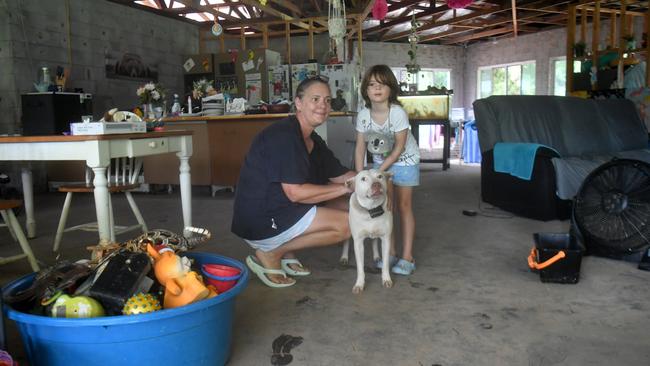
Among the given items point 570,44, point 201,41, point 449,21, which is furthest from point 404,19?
point 201,41

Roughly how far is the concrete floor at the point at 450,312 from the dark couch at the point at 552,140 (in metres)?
0.66

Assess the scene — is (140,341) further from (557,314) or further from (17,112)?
(17,112)

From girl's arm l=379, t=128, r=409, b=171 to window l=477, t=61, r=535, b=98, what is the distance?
11.7 metres

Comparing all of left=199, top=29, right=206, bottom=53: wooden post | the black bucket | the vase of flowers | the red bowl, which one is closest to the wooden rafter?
left=199, top=29, right=206, bottom=53: wooden post

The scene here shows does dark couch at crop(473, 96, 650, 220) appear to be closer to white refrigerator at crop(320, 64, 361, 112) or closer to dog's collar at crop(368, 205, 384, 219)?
dog's collar at crop(368, 205, 384, 219)

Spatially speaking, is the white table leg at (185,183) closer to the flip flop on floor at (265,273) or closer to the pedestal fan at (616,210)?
the flip flop on floor at (265,273)

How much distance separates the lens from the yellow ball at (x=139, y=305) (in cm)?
140

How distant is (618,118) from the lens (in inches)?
198

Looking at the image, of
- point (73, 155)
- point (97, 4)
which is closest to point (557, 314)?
point (73, 155)

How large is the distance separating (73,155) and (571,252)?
8.22 ft

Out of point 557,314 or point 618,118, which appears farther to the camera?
point 618,118

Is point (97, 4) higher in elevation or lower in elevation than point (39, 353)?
higher

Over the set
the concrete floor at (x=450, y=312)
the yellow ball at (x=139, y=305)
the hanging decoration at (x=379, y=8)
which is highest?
the hanging decoration at (x=379, y=8)

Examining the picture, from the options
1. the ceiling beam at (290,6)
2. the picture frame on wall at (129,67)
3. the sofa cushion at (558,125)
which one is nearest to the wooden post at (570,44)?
the sofa cushion at (558,125)
